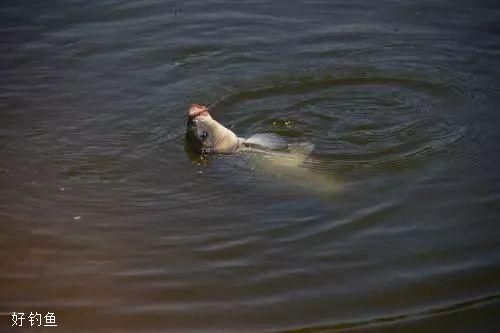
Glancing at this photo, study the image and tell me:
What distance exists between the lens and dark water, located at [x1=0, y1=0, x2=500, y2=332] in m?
4.35

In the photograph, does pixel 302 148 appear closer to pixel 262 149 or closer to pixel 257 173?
pixel 262 149

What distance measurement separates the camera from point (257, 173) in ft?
18.6

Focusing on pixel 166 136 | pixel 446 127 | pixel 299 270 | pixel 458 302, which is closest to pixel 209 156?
pixel 166 136

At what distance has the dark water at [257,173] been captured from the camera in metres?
4.35

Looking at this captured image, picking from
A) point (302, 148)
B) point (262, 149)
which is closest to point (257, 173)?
point (262, 149)

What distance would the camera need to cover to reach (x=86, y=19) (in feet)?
29.4

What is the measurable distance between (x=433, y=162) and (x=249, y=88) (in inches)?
86.6

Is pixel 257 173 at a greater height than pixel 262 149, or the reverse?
pixel 262 149

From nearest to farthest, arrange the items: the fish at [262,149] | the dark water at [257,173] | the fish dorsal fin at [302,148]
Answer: the dark water at [257,173] → the fish at [262,149] → the fish dorsal fin at [302,148]

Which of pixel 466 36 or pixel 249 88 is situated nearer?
pixel 249 88

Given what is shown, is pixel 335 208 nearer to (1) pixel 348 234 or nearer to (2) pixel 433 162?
(1) pixel 348 234

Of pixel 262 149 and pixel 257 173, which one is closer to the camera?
pixel 257 173

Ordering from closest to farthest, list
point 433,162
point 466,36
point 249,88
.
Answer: point 433,162 < point 249,88 < point 466,36

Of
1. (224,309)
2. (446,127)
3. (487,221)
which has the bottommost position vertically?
(224,309)
